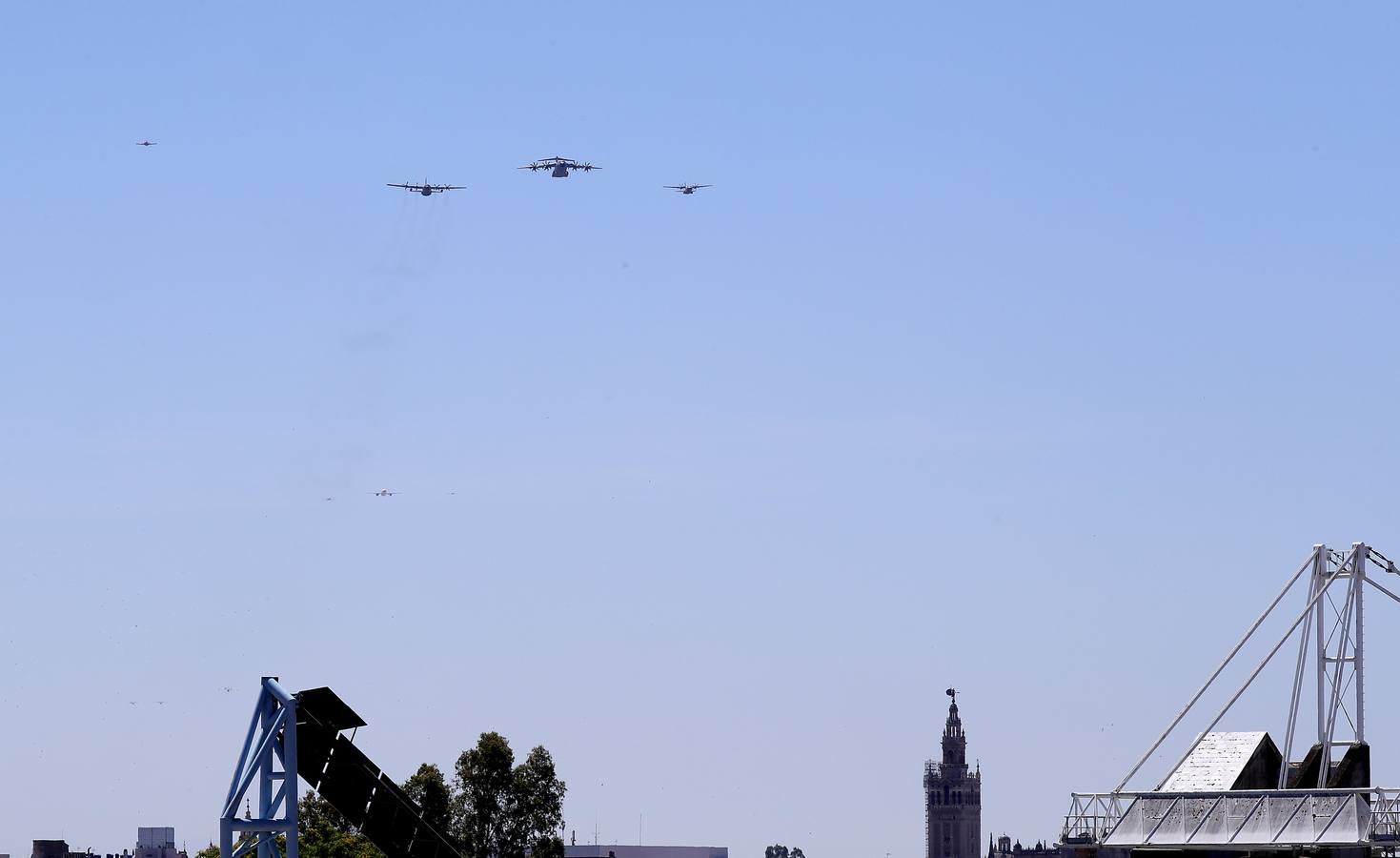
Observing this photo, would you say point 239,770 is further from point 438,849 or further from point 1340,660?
point 1340,660

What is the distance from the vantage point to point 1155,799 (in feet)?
273

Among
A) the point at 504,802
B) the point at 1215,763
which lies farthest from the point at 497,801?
the point at 1215,763

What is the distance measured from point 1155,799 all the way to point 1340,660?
39.1 ft

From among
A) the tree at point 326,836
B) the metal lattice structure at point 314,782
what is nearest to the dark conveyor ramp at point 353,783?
the metal lattice structure at point 314,782

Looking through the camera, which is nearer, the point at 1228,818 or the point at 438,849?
the point at 438,849

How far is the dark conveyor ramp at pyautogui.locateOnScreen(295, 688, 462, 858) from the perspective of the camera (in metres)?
72.4

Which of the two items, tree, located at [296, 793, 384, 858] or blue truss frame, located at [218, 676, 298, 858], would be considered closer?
blue truss frame, located at [218, 676, 298, 858]

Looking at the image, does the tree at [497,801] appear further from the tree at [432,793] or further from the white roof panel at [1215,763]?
the white roof panel at [1215,763]

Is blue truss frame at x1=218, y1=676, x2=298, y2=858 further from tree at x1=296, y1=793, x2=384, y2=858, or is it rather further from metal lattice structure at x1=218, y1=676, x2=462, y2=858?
tree at x1=296, y1=793, x2=384, y2=858

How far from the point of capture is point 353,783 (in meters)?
74.0

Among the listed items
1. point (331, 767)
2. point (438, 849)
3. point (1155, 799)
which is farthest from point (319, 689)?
point (1155, 799)

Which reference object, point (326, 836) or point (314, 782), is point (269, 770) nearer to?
point (314, 782)

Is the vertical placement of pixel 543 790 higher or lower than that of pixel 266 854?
higher

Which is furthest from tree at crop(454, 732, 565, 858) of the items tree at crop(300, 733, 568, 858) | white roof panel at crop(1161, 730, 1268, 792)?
white roof panel at crop(1161, 730, 1268, 792)
